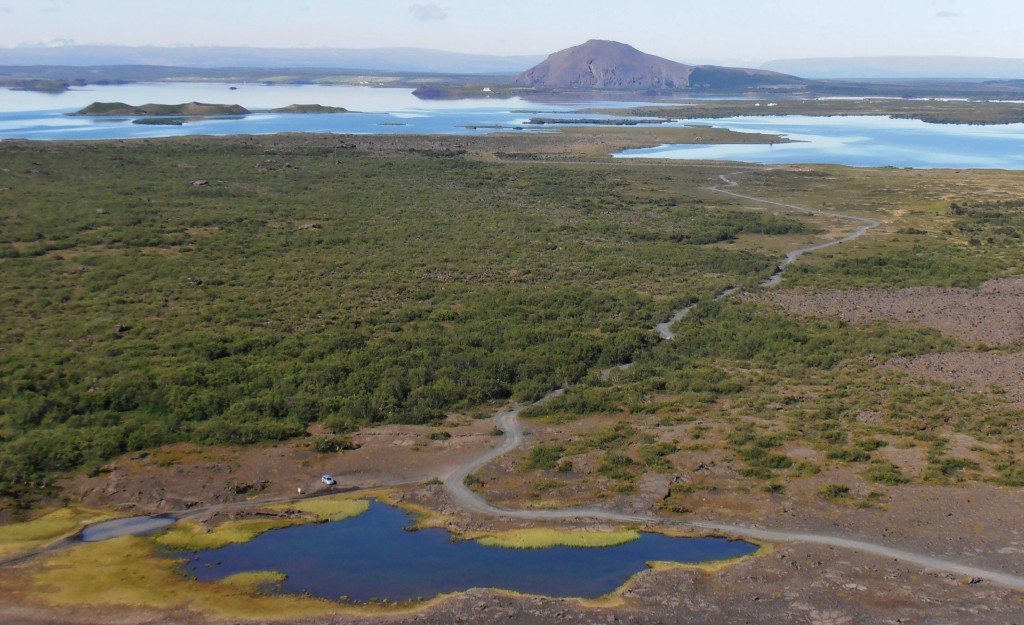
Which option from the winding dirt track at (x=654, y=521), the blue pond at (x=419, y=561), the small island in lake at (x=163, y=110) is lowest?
the blue pond at (x=419, y=561)

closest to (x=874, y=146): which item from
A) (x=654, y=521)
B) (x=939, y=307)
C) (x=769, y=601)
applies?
(x=939, y=307)

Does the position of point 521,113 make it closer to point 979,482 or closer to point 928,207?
point 928,207

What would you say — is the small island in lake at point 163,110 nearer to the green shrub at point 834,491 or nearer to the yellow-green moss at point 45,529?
the yellow-green moss at point 45,529

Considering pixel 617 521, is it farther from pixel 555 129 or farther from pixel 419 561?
pixel 555 129

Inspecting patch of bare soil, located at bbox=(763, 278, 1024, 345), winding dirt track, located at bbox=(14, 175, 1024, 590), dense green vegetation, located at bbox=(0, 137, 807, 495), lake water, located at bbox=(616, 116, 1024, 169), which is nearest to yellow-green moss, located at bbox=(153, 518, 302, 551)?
winding dirt track, located at bbox=(14, 175, 1024, 590)

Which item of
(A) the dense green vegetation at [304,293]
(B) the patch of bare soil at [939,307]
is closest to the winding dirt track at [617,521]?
(A) the dense green vegetation at [304,293]

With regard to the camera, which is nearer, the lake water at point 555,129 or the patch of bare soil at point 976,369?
the patch of bare soil at point 976,369
